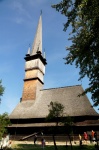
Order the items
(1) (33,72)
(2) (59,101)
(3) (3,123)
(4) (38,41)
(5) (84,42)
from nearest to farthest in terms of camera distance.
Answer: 1. (5) (84,42)
2. (3) (3,123)
3. (2) (59,101)
4. (1) (33,72)
5. (4) (38,41)

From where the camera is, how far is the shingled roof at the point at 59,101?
32.9 m

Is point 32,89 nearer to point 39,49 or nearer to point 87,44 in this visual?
point 39,49

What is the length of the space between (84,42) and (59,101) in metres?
20.9

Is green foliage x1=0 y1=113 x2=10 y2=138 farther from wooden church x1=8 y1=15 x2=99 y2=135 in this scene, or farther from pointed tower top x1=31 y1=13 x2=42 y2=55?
pointed tower top x1=31 y1=13 x2=42 y2=55

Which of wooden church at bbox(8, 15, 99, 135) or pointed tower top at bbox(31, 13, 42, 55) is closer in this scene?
wooden church at bbox(8, 15, 99, 135)

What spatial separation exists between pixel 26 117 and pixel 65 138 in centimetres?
858

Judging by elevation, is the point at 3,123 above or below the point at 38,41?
below

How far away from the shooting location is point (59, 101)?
37.2 m

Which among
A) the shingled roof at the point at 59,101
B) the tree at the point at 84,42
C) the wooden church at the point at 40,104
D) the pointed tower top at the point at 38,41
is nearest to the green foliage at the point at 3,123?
the wooden church at the point at 40,104

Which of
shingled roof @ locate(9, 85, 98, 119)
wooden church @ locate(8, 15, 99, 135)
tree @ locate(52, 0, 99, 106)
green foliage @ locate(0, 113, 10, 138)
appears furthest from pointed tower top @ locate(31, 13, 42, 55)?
tree @ locate(52, 0, 99, 106)


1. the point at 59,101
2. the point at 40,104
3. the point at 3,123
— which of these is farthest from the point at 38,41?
the point at 3,123

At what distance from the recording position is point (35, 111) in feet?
121

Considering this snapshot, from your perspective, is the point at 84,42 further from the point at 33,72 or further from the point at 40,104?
the point at 33,72

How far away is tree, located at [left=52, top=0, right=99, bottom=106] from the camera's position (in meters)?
17.2
